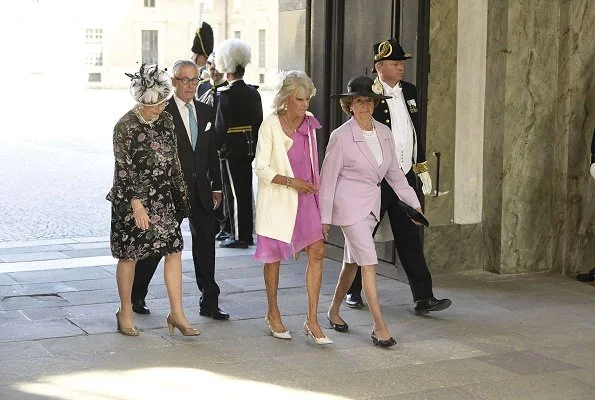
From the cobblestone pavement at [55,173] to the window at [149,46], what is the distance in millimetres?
11450

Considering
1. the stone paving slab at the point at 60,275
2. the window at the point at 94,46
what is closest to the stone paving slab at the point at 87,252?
the stone paving slab at the point at 60,275

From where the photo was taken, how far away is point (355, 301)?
7949 millimetres

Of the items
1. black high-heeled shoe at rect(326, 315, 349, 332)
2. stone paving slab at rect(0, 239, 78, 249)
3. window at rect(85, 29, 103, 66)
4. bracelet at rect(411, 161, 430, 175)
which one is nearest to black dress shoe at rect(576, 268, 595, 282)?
bracelet at rect(411, 161, 430, 175)

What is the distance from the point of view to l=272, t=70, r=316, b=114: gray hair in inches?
263

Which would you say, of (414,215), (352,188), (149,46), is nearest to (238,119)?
(414,215)

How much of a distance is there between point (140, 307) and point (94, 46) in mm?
38181

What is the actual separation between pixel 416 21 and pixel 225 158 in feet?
9.11

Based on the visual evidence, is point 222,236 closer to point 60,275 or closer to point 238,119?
point 238,119

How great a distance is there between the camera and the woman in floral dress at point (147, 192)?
22.1 feet

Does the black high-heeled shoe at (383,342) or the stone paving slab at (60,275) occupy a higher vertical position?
the black high-heeled shoe at (383,342)

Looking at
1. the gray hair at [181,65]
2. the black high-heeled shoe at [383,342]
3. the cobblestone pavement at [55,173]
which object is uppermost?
the gray hair at [181,65]

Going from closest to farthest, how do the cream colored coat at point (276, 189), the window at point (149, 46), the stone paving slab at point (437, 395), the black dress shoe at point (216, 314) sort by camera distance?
the stone paving slab at point (437, 395)
the cream colored coat at point (276, 189)
the black dress shoe at point (216, 314)
the window at point (149, 46)

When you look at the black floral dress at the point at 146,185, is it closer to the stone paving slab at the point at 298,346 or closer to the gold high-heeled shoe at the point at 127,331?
the gold high-heeled shoe at the point at 127,331

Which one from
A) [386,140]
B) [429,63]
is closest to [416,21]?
[429,63]
